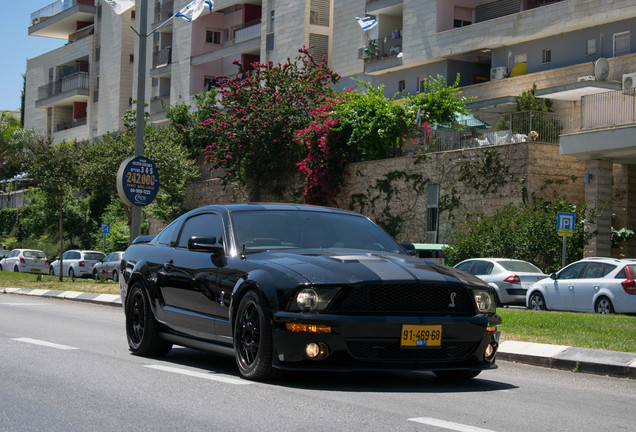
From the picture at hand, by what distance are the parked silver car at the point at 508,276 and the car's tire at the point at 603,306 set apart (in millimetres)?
3595

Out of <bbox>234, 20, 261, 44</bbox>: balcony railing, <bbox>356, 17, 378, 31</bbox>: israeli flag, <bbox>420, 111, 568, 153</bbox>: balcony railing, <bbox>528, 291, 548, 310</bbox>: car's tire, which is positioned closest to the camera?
<bbox>528, 291, 548, 310</bbox>: car's tire

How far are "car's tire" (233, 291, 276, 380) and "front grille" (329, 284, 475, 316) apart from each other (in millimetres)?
603

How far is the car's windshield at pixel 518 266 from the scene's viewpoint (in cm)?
2619

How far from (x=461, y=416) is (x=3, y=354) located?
558cm

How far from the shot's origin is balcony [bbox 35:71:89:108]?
6975 cm

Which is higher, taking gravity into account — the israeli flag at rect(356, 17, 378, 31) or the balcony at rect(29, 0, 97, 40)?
the balcony at rect(29, 0, 97, 40)

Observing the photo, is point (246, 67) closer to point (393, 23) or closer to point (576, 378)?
point (393, 23)

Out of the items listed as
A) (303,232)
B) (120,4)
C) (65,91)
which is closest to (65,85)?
(65,91)

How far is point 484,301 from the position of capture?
8.38m

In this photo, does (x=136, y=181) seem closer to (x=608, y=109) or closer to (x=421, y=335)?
(x=608, y=109)

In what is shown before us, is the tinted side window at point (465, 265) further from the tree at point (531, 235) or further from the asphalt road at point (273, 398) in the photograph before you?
the asphalt road at point (273, 398)

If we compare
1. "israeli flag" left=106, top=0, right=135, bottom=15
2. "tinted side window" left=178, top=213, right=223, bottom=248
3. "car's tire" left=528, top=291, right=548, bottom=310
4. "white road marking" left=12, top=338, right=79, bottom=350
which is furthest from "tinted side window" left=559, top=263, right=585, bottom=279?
"tinted side window" left=178, top=213, right=223, bottom=248

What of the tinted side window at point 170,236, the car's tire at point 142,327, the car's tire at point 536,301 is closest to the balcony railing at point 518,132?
the car's tire at point 536,301

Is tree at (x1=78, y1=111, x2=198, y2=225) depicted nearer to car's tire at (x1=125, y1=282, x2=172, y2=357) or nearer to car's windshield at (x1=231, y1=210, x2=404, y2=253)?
car's tire at (x1=125, y1=282, x2=172, y2=357)
